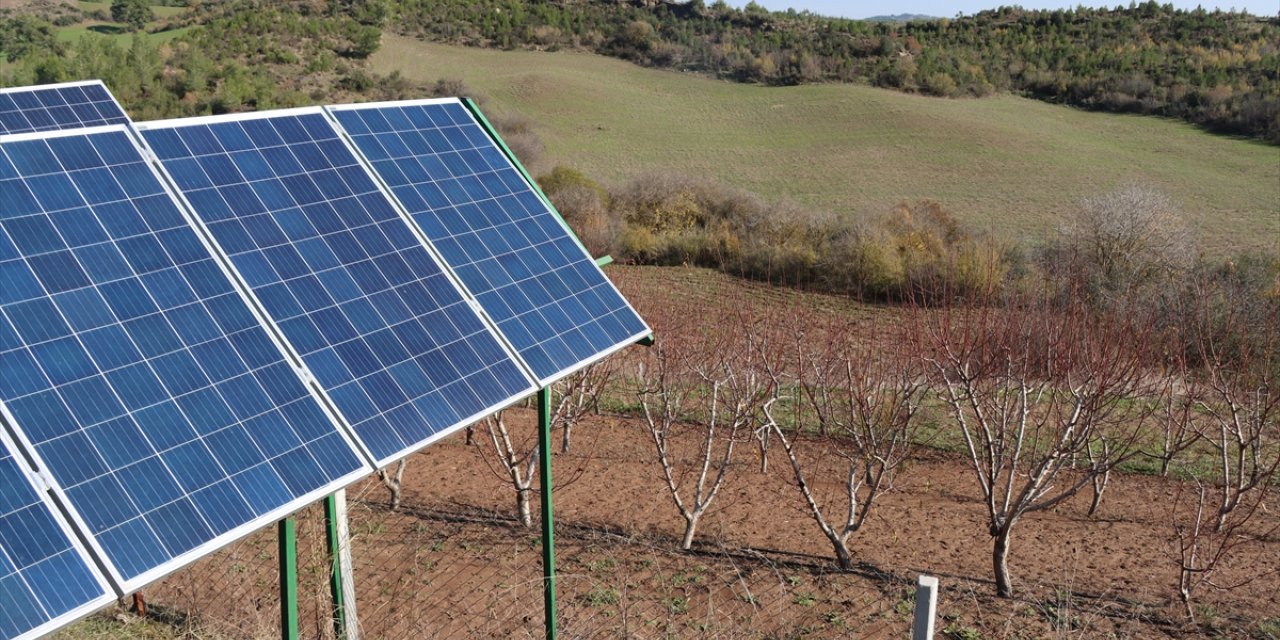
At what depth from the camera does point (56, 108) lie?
10773 mm

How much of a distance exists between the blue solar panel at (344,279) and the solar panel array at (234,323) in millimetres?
17

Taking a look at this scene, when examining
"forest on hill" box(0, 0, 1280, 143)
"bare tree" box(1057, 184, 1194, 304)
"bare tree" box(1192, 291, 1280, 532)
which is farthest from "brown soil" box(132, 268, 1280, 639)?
"forest on hill" box(0, 0, 1280, 143)

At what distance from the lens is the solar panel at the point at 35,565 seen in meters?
4.21

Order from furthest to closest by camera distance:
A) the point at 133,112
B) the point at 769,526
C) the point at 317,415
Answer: the point at 133,112 → the point at 769,526 → the point at 317,415

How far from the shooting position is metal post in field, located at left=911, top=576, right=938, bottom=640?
510 centimetres

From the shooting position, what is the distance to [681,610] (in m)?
9.40

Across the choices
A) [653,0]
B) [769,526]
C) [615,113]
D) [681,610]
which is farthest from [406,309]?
[653,0]

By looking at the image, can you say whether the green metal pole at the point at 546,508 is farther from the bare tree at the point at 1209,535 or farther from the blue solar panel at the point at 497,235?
the bare tree at the point at 1209,535

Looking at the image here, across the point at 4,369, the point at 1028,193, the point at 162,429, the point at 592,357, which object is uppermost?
the point at 4,369

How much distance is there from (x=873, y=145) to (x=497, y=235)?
5179 cm

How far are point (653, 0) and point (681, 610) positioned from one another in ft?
314

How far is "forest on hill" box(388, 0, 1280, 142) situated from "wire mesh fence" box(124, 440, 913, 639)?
59476 millimetres

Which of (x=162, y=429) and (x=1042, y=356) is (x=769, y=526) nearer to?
(x=1042, y=356)

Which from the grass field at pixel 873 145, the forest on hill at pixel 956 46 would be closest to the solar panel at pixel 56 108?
the grass field at pixel 873 145
